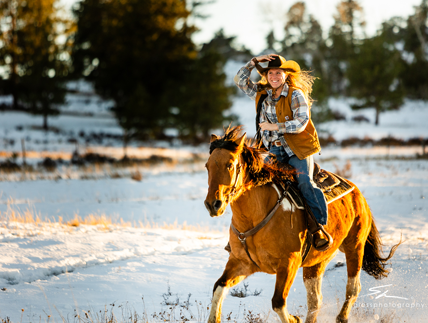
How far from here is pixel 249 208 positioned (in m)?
3.91

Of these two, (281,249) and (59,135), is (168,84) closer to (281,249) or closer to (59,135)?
(59,135)

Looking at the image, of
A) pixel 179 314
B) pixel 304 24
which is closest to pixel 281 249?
pixel 179 314

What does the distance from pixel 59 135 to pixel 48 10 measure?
1302 centimetres

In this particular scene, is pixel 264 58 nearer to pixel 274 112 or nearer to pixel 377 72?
pixel 274 112

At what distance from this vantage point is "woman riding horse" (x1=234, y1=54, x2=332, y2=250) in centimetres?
418

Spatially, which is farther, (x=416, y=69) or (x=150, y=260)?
(x=416, y=69)

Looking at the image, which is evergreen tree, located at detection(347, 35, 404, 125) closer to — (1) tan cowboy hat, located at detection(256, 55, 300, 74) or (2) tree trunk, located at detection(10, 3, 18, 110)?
(2) tree trunk, located at detection(10, 3, 18, 110)

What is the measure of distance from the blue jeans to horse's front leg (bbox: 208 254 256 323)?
0.90m

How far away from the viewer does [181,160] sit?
81.1 feet

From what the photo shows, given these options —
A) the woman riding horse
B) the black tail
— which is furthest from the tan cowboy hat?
the black tail

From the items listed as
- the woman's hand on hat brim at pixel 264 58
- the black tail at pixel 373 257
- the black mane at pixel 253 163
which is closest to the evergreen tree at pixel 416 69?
the black tail at pixel 373 257

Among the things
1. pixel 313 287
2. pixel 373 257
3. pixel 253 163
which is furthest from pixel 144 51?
pixel 253 163

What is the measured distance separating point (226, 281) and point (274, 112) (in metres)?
1.84

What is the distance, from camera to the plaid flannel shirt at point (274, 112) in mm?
4121
